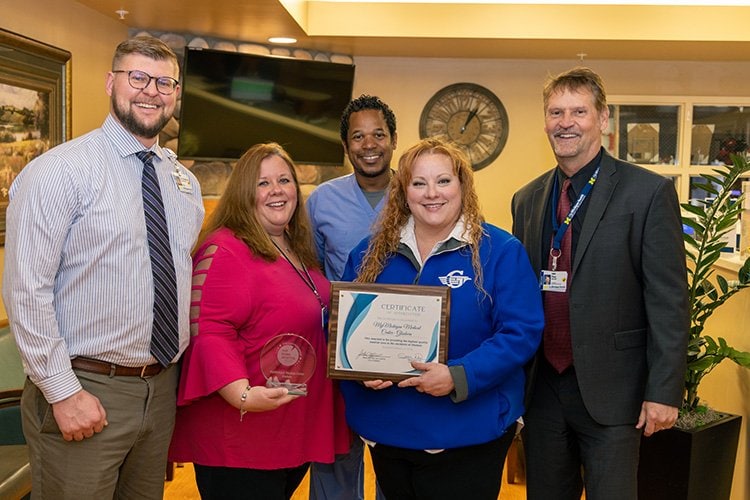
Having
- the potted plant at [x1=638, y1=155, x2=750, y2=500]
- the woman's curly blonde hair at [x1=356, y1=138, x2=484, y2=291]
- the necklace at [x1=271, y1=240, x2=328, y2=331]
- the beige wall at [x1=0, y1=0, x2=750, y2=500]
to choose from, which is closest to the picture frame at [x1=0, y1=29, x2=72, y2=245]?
the necklace at [x1=271, y1=240, x2=328, y2=331]

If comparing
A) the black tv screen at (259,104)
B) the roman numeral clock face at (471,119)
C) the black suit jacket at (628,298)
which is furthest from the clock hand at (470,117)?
the black suit jacket at (628,298)

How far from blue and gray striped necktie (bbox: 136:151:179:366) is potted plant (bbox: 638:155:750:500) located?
1.85 metres

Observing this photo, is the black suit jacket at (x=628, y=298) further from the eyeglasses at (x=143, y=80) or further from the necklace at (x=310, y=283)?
the eyeglasses at (x=143, y=80)

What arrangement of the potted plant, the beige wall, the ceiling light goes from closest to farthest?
1. the potted plant
2. the ceiling light
3. the beige wall

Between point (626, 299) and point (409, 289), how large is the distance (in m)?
0.64

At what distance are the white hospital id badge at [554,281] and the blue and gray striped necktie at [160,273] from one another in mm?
1003

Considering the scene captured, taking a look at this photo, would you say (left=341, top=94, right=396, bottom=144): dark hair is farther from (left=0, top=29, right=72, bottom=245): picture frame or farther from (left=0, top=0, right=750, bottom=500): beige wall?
(left=0, top=0, right=750, bottom=500): beige wall

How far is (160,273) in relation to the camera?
6.37ft

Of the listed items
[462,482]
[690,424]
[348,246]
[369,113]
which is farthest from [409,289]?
[690,424]

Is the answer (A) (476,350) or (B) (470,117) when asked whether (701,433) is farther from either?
(B) (470,117)

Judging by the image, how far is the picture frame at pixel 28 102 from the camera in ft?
10.9

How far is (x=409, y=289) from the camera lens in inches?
74.9

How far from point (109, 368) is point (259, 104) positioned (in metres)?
3.74

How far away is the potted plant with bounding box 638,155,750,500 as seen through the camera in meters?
2.79
